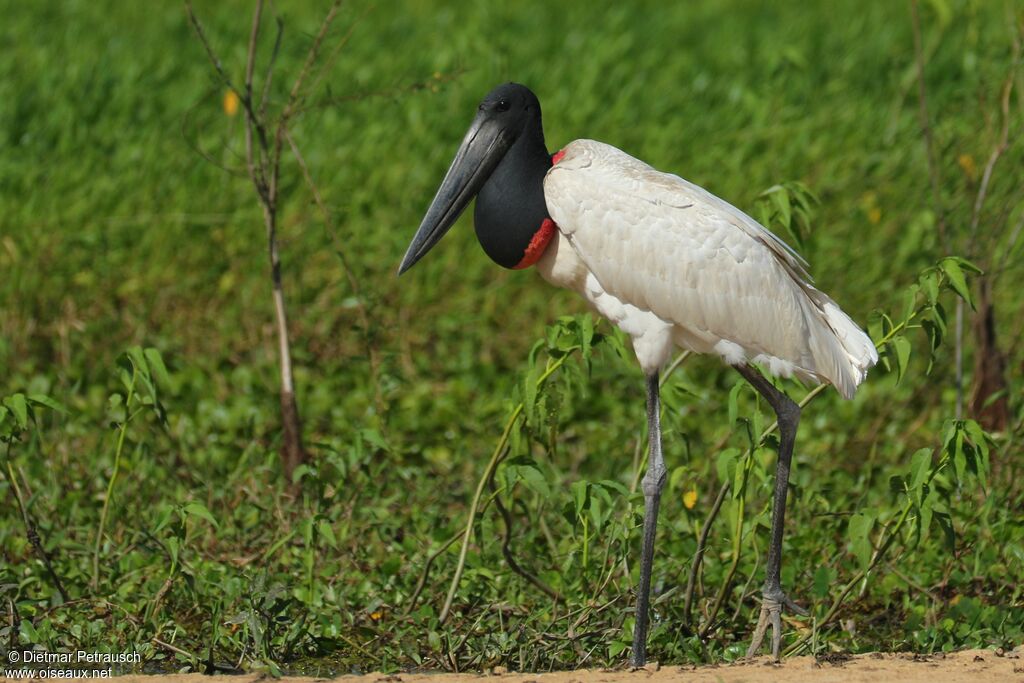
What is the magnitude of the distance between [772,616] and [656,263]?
968 mm

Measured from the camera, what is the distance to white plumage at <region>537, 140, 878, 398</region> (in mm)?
4145

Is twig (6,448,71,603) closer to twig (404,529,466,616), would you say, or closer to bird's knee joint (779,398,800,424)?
twig (404,529,466,616)

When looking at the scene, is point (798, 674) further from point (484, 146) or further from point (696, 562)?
point (484, 146)

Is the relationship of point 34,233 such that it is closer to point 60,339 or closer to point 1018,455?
point 60,339

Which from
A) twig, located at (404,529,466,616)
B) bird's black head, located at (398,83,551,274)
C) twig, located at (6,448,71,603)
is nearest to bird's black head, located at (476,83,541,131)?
bird's black head, located at (398,83,551,274)

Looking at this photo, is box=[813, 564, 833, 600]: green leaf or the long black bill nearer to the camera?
the long black bill

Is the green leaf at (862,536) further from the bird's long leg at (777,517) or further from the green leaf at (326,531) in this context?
the green leaf at (326,531)

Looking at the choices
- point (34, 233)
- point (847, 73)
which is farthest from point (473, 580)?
point (847, 73)

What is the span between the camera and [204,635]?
423cm

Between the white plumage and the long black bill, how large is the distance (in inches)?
7.6

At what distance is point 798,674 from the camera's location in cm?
375

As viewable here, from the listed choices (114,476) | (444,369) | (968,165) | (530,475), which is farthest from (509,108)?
(968,165)

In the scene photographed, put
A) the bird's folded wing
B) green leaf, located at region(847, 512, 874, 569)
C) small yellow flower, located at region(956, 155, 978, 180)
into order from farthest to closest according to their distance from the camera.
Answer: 1. small yellow flower, located at region(956, 155, 978, 180)
2. the bird's folded wing
3. green leaf, located at region(847, 512, 874, 569)

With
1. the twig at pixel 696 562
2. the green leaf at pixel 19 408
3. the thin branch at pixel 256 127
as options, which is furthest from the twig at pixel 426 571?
the thin branch at pixel 256 127
